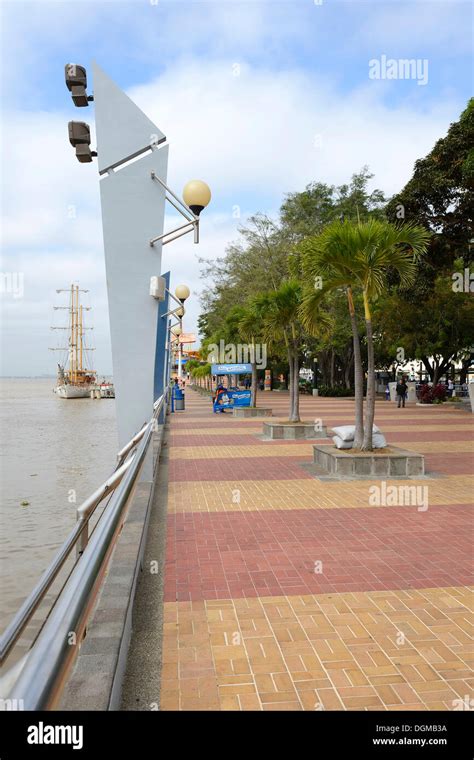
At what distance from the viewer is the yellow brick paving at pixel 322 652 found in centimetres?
308

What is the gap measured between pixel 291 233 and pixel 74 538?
28.8 m

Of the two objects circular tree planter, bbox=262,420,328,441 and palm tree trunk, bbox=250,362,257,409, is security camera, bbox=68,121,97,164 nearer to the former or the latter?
circular tree planter, bbox=262,420,328,441

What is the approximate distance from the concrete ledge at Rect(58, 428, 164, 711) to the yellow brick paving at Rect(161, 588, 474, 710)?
34cm

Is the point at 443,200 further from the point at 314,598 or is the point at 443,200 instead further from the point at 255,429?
the point at 314,598

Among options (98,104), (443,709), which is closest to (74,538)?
(443,709)

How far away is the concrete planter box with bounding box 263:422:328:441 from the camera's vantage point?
47.0ft

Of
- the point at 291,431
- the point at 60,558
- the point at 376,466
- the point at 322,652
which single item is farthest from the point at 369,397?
the point at 60,558

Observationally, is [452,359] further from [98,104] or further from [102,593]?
[102,593]

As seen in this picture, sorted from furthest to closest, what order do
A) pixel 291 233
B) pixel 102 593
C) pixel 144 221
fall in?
pixel 291 233 → pixel 144 221 → pixel 102 593

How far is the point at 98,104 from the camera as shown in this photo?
6.68 meters

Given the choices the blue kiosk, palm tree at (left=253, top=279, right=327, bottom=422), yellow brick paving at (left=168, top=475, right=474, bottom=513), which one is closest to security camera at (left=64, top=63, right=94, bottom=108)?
yellow brick paving at (left=168, top=475, right=474, bottom=513)

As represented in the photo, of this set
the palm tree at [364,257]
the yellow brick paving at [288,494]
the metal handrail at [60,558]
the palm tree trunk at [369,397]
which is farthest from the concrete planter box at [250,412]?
the metal handrail at [60,558]

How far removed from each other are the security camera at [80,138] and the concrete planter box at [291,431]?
372 inches

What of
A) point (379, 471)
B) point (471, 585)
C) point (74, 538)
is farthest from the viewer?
point (379, 471)
